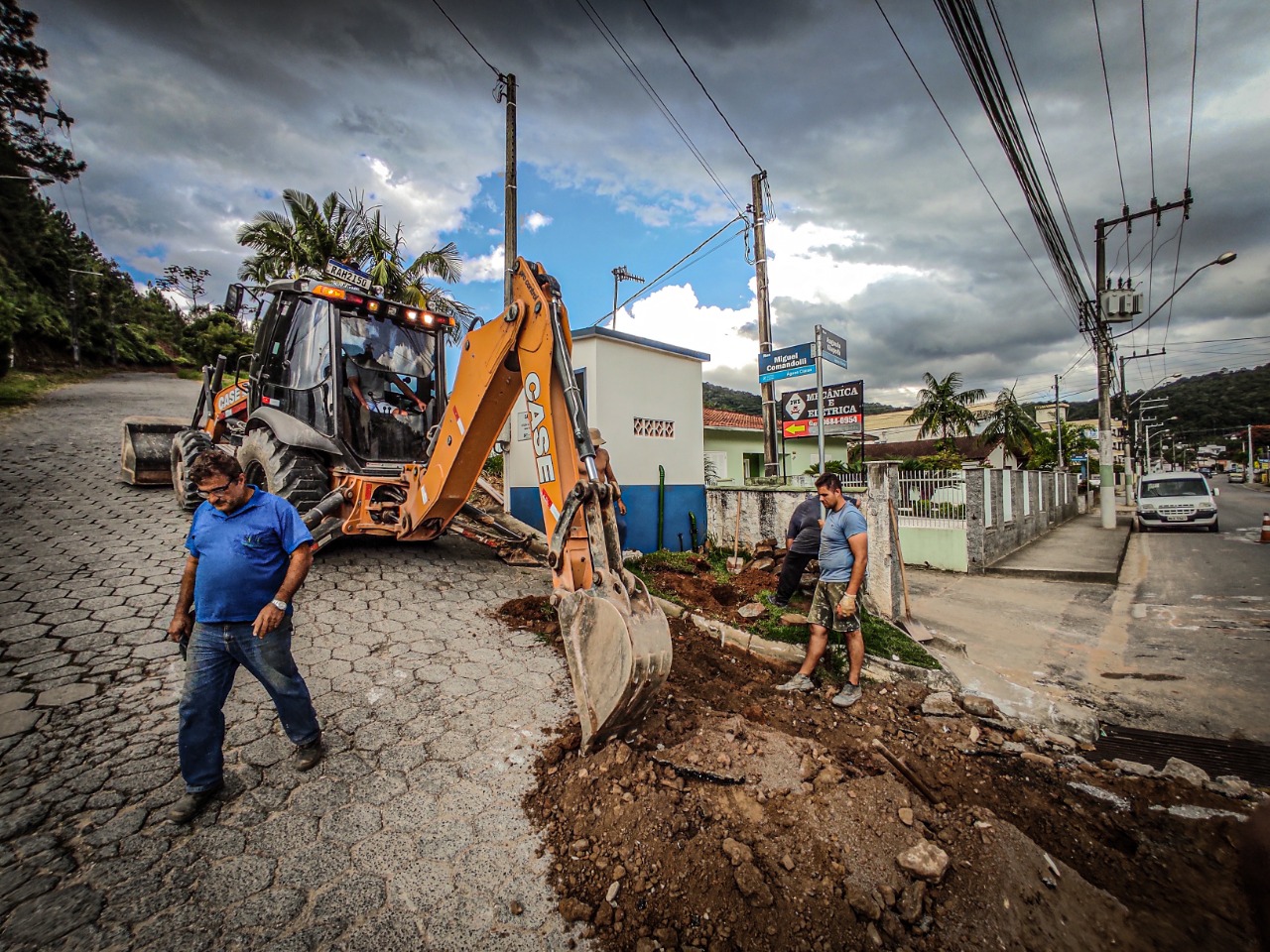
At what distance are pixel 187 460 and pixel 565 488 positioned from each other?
628 centimetres

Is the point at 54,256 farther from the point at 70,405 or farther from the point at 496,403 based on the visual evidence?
the point at 496,403

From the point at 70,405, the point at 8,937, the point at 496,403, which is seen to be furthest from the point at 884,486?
the point at 70,405

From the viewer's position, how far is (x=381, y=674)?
3.92 meters

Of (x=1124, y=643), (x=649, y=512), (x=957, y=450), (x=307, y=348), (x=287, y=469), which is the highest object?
(x=307, y=348)

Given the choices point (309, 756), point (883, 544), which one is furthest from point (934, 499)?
point (309, 756)

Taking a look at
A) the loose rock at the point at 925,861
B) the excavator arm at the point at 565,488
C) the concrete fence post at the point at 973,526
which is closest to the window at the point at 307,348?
the excavator arm at the point at 565,488

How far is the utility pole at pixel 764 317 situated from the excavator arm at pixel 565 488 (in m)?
6.81

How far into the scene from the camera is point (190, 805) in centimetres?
252

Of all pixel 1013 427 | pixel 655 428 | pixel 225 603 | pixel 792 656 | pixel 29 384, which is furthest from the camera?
pixel 1013 427

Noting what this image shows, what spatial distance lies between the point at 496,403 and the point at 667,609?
2.70 metres

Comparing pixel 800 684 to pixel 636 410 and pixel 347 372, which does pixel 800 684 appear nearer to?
pixel 347 372

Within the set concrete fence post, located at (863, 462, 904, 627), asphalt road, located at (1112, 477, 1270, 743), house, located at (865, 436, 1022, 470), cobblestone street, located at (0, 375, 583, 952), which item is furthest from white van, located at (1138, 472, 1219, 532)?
cobblestone street, located at (0, 375, 583, 952)

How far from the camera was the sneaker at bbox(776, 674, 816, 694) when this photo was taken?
418cm

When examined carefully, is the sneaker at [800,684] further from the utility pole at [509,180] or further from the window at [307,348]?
the utility pole at [509,180]
